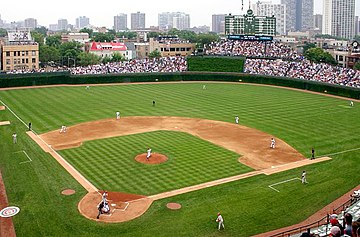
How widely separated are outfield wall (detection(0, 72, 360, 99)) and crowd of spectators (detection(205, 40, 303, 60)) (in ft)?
36.6

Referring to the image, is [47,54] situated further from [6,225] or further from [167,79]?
[6,225]

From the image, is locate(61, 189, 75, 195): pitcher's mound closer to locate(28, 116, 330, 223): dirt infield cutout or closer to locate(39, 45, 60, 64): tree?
locate(28, 116, 330, 223): dirt infield cutout

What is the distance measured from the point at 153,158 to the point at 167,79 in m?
53.2

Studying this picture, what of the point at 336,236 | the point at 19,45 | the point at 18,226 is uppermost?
the point at 19,45

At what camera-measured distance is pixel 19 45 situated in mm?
106125

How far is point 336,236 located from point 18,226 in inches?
684

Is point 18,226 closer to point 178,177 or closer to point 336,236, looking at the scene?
point 178,177

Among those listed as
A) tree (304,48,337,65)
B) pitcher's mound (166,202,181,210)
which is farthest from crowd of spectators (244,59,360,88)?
pitcher's mound (166,202,181,210)

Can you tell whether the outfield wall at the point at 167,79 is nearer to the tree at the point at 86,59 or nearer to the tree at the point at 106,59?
the tree at the point at 86,59

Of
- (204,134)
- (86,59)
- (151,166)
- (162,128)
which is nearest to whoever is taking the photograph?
(151,166)

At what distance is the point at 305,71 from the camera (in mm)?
82062

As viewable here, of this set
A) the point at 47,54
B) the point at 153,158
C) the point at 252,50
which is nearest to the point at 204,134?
the point at 153,158

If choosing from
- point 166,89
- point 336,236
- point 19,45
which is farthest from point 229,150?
point 19,45

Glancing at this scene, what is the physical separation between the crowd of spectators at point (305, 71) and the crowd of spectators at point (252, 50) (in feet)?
14.9
